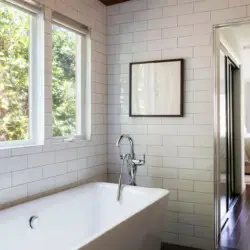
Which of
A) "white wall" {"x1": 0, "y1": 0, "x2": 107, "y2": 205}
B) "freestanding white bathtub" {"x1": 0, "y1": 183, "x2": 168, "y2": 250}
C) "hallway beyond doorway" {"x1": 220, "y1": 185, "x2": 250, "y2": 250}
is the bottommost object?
"hallway beyond doorway" {"x1": 220, "y1": 185, "x2": 250, "y2": 250}

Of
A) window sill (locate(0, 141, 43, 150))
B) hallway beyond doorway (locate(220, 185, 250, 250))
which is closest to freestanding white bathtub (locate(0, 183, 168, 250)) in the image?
window sill (locate(0, 141, 43, 150))

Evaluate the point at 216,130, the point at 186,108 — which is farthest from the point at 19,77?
the point at 216,130

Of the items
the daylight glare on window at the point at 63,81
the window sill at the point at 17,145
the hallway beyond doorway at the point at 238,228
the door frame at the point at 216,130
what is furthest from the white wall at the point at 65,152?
the hallway beyond doorway at the point at 238,228

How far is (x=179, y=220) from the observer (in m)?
3.08

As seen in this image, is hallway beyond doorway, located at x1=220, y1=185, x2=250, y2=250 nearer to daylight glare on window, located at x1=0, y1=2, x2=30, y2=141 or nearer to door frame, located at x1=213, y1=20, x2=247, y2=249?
door frame, located at x1=213, y1=20, x2=247, y2=249

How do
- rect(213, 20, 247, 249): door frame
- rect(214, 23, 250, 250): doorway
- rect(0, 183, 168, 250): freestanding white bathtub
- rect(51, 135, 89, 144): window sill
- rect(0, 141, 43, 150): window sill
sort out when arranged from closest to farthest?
rect(0, 183, 168, 250): freestanding white bathtub < rect(0, 141, 43, 150): window sill < rect(51, 135, 89, 144): window sill < rect(213, 20, 247, 249): door frame < rect(214, 23, 250, 250): doorway

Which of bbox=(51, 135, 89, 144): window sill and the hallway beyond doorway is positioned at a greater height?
bbox=(51, 135, 89, 144): window sill

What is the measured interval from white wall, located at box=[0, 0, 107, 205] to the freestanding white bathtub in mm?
164

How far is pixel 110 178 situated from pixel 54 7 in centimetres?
186

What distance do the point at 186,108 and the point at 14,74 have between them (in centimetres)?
163

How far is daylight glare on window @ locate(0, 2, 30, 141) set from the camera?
2.32 m

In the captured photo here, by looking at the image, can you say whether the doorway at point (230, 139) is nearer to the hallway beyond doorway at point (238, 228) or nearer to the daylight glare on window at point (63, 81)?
the hallway beyond doorway at point (238, 228)

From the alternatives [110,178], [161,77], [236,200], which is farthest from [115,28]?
[236,200]

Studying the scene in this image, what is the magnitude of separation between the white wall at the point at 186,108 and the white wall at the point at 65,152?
0.62ft
